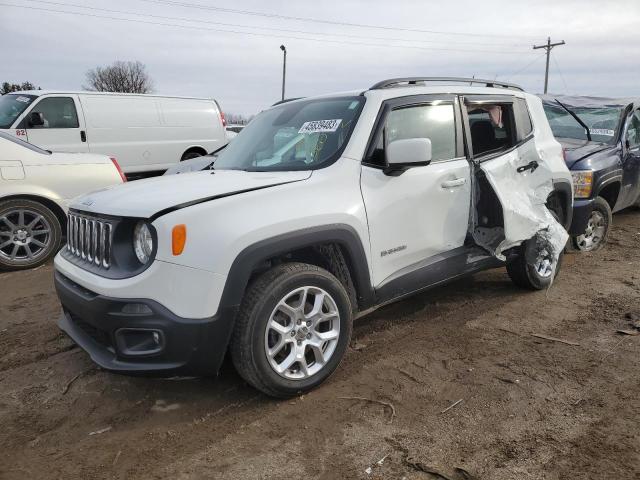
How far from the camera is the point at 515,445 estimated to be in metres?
2.55

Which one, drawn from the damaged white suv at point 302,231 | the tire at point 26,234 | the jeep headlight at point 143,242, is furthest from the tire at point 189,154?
the jeep headlight at point 143,242

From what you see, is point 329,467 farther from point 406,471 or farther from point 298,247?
point 298,247

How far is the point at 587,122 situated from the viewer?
7.45m

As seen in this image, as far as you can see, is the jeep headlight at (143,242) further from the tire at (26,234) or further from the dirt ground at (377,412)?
the tire at (26,234)

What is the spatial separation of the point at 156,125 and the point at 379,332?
302 inches

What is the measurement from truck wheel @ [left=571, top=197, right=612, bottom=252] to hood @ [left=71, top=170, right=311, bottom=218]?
15.3ft

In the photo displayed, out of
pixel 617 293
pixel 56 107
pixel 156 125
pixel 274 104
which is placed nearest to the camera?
pixel 274 104

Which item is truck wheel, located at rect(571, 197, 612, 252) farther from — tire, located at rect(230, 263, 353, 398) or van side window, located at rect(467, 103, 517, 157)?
tire, located at rect(230, 263, 353, 398)

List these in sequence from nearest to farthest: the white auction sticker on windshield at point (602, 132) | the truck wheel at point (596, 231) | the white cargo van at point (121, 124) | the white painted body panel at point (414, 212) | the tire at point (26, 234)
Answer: the white painted body panel at point (414, 212), the tire at point (26, 234), the truck wheel at point (596, 231), the white auction sticker on windshield at point (602, 132), the white cargo van at point (121, 124)

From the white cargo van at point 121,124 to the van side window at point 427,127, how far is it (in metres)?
7.17

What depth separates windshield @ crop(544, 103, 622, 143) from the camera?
707cm

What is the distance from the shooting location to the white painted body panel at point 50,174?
5.78 meters

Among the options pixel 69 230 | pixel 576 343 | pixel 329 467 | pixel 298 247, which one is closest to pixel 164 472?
pixel 329 467

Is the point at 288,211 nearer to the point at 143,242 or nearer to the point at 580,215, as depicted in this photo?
the point at 143,242
